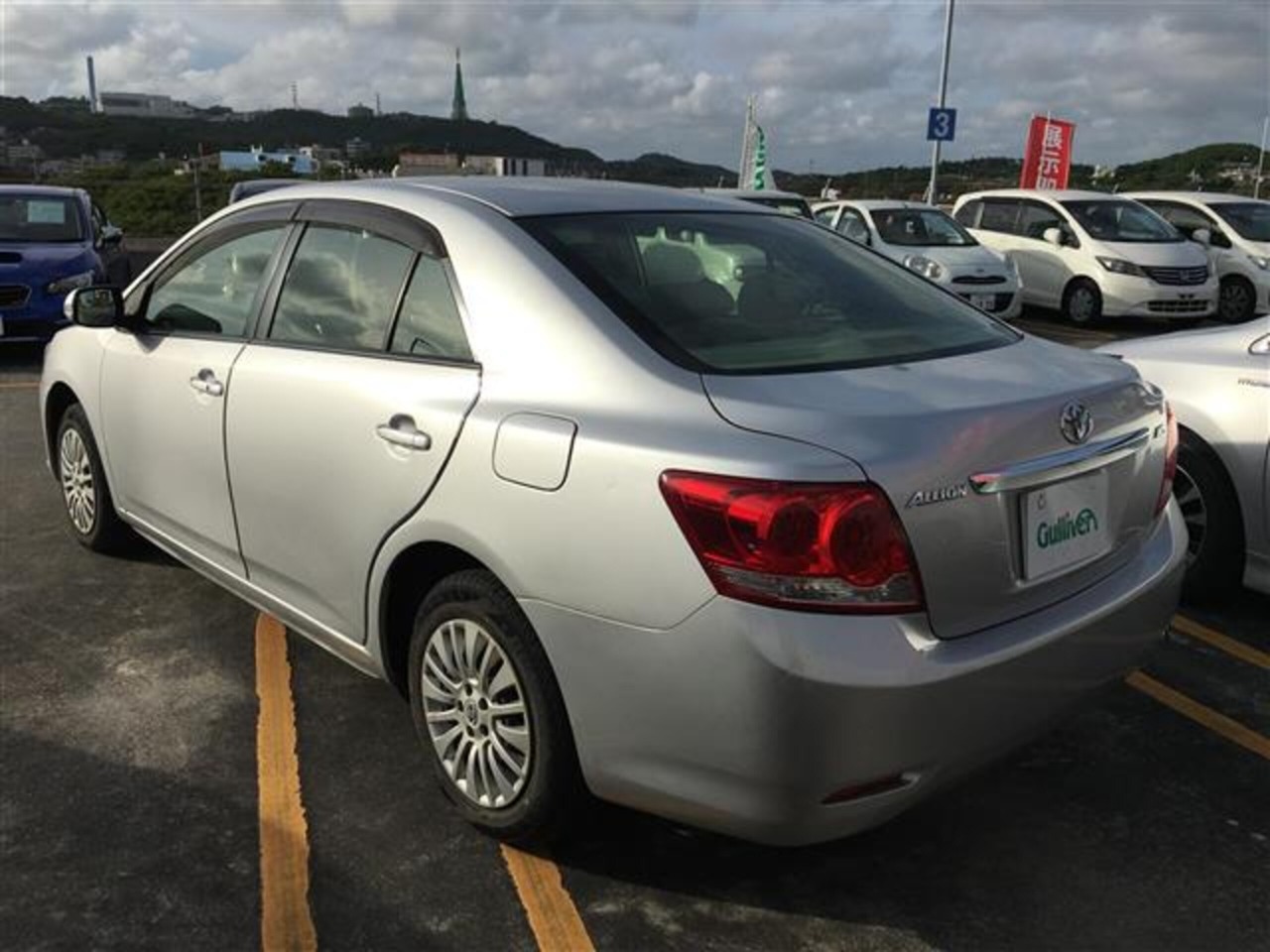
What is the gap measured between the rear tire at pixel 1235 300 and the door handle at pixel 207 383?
14033 millimetres

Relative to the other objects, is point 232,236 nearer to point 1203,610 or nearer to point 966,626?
point 966,626

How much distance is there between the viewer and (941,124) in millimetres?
20953

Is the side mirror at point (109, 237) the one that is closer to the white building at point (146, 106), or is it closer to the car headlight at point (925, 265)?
the car headlight at point (925, 265)

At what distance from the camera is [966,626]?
7.68 ft

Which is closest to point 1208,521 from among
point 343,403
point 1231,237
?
point 343,403

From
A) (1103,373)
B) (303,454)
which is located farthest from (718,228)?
(303,454)

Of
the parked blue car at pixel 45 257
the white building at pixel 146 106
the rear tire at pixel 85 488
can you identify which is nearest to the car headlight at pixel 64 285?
the parked blue car at pixel 45 257

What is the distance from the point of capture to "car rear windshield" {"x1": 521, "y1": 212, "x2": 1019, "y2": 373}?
2.70 metres

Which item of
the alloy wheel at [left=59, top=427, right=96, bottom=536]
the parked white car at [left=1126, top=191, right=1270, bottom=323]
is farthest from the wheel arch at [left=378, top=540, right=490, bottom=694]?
the parked white car at [left=1126, top=191, right=1270, bottom=323]

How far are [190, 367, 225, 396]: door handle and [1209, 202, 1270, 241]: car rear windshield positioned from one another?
1471 cm

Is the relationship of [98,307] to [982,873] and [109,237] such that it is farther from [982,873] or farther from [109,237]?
[109,237]

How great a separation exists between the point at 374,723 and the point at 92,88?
124m

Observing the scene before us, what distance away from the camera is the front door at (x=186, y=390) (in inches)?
144

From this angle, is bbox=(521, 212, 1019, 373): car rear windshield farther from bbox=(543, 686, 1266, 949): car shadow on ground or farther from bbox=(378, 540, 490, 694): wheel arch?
bbox=(543, 686, 1266, 949): car shadow on ground
